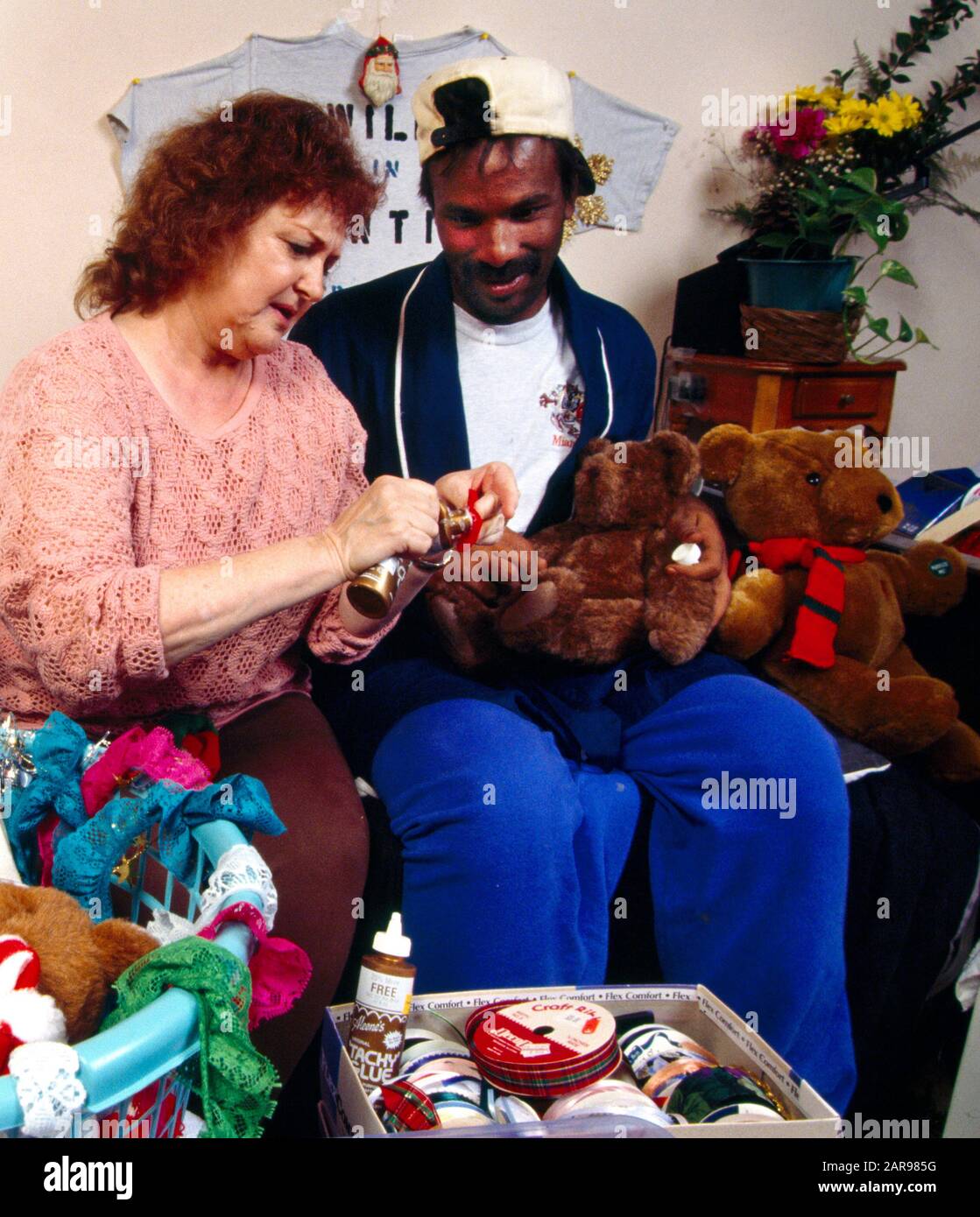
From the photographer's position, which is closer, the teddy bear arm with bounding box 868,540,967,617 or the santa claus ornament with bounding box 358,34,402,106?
the santa claus ornament with bounding box 358,34,402,106

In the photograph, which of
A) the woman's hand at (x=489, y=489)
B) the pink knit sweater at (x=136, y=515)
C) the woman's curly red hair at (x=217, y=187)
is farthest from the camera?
the woman's hand at (x=489, y=489)

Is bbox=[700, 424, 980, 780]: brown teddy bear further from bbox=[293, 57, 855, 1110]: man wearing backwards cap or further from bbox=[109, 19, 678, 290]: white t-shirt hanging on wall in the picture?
bbox=[109, 19, 678, 290]: white t-shirt hanging on wall

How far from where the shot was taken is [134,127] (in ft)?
4.52

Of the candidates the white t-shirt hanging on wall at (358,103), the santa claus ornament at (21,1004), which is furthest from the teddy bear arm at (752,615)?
the santa claus ornament at (21,1004)

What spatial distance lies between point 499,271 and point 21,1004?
44.6 inches

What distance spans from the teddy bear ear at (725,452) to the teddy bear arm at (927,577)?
252 millimetres

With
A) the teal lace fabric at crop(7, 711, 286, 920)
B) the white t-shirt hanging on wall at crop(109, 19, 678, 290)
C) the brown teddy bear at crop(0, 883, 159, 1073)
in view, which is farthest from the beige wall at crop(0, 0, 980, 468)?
the brown teddy bear at crop(0, 883, 159, 1073)

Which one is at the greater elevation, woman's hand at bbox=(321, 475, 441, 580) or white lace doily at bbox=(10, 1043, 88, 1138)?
woman's hand at bbox=(321, 475, 441, 580)

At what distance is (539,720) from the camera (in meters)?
1.39

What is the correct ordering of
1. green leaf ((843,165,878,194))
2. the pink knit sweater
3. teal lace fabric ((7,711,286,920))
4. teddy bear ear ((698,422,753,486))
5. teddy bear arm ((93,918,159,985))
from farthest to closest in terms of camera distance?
green leaf ((843,165,878,194))
teddy bear ear ((698,422,753,486))
the pink knit sweater
teal lace fabric ((7,711,286,920))
teddy bear arm ((93,918,159,985))

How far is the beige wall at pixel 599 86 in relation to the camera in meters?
1.35

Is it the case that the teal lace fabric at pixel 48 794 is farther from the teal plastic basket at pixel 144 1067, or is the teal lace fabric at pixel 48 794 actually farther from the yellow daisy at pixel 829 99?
the yellow daisy at pixel 829 99

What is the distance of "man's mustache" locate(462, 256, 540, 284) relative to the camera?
57.5 inches

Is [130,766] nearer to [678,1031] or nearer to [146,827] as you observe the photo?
[146,827]
